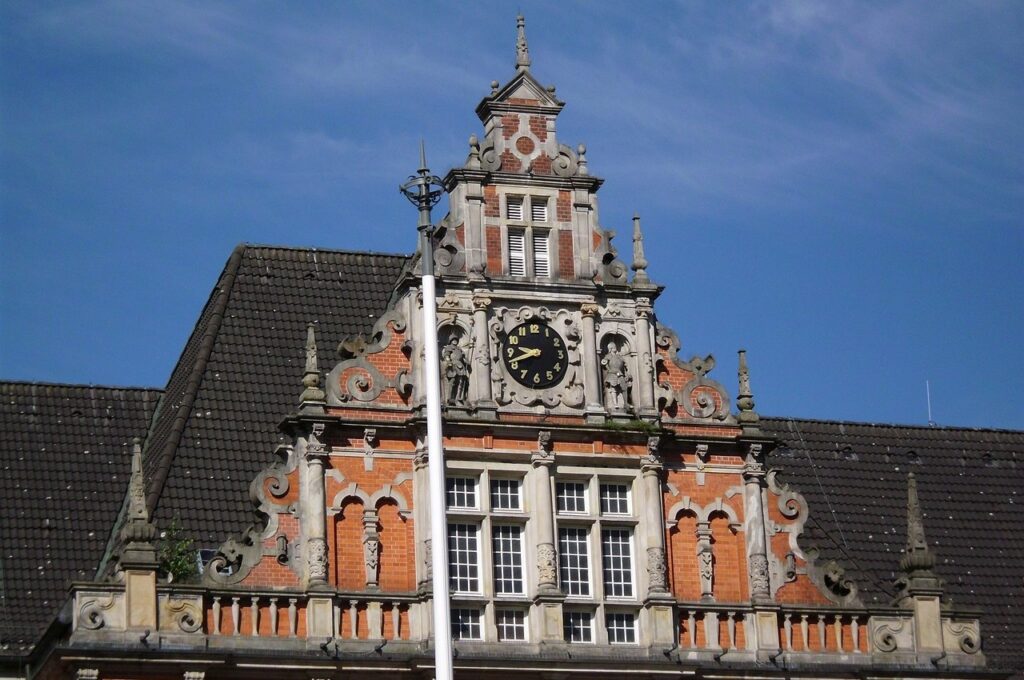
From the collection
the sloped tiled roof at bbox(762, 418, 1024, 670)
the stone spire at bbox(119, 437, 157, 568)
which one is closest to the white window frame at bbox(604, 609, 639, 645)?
the sloped tiled roof at bbox(762, 418, 1024, 670)

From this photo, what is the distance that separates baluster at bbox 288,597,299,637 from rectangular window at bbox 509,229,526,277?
21.4 ft

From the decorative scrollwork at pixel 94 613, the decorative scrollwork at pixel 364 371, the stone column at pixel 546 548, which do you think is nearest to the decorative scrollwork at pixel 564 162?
the decorative scrollwork at pixel 364 371

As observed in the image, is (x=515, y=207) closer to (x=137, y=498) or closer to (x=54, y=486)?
(x=137, y=498)

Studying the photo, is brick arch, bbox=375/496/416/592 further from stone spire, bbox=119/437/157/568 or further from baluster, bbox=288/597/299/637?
stone spire, bbox=119/437/157/568

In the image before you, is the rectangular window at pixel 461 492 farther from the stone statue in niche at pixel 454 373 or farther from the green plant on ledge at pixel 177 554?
the green plant on ledge at pixel 177 554

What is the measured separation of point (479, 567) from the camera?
4094 cm

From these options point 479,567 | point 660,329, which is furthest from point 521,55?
point 479,567

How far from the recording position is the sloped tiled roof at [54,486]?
1654 inches

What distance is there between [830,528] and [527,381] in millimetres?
8501

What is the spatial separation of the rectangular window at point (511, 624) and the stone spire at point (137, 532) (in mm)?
5365

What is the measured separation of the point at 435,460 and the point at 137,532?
8225mm

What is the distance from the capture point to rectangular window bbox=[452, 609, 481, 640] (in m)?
40.4

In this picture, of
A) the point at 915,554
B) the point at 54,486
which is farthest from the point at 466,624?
the point at 54,486

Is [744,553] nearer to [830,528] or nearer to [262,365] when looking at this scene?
[830,528]
